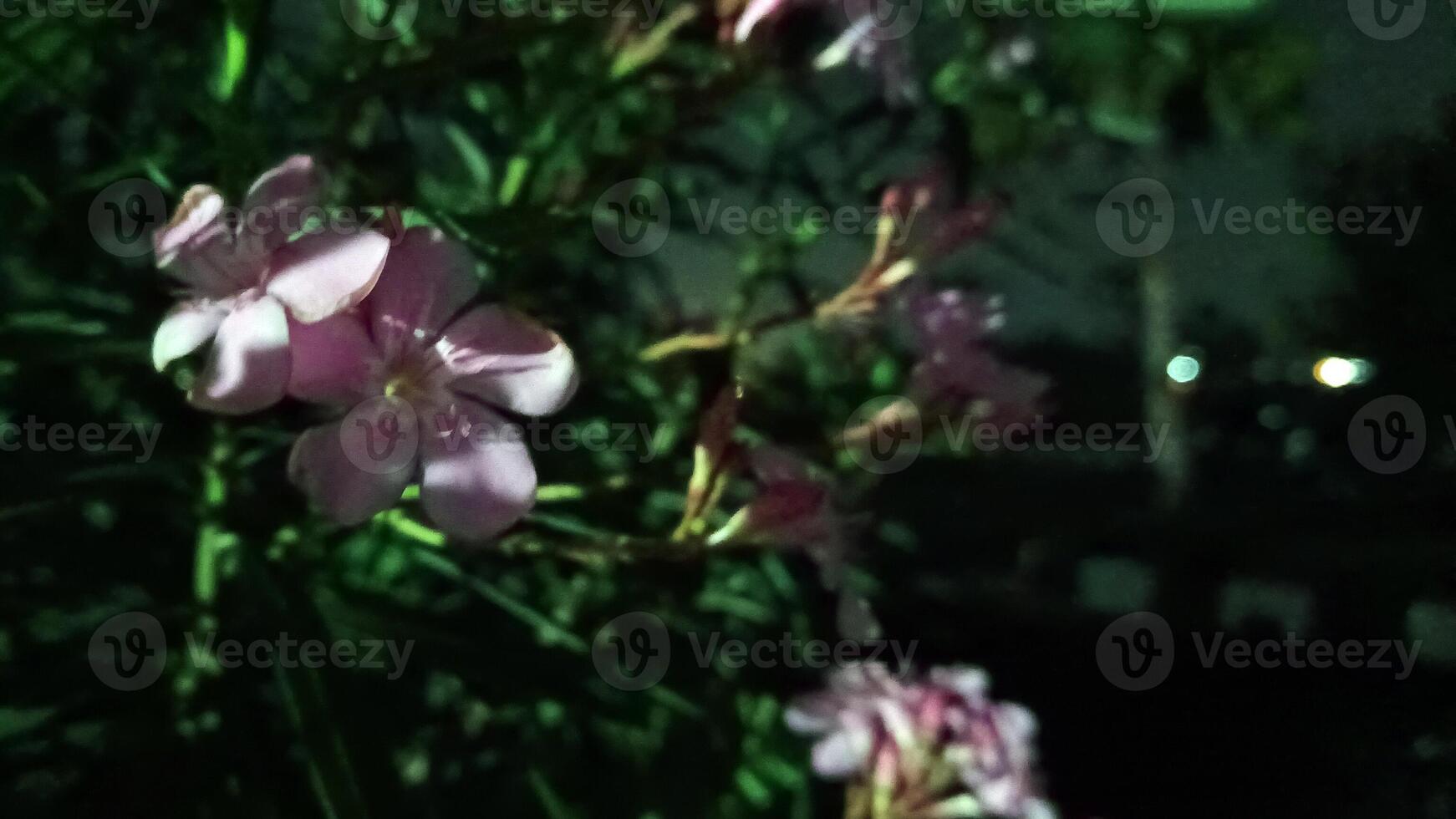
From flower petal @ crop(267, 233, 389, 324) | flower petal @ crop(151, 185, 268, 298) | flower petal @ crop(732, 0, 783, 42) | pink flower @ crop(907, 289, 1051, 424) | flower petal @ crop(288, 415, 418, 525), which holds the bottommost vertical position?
flower petal @ crop(288, 415, 418, 525)

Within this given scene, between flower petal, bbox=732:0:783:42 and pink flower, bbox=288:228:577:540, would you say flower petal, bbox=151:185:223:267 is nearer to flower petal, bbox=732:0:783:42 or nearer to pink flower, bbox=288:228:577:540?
pink flower, bbox=288:228:577:540

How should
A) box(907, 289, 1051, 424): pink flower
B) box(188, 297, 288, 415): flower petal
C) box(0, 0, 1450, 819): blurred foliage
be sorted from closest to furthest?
1. box(188, 297, 288, 415): flower petal
2. box(0, 0, 1450, 819): blurred foliage
3. box(907, 289, 1051, 424): pink flower

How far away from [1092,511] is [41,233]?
636 mm

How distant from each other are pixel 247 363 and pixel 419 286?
56 millimetres

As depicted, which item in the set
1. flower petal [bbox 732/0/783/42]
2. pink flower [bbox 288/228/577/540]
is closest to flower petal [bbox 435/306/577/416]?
pink flower [bbox 288/228/577/540]

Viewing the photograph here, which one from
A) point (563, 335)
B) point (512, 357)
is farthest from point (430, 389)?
point (563, 335)

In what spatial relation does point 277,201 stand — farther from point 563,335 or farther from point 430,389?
point 563,335

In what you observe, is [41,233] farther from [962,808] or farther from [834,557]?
[962,808]

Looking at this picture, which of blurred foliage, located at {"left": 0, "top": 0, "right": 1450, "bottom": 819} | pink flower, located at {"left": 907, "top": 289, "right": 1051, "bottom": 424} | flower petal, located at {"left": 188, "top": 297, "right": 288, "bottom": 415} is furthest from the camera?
pink flower, located at {"left": 907, "top": 289, "right": 1051, "bottom": 424}

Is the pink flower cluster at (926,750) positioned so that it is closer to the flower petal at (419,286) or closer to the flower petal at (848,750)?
the flower petal at (848,750)

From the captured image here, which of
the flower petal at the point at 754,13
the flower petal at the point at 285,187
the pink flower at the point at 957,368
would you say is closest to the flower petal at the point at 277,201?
the flower petal at the point at 285,187

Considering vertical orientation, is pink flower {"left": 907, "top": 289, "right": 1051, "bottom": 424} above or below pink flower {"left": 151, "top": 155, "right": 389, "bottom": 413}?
above

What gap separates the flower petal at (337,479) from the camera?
0.31 metres

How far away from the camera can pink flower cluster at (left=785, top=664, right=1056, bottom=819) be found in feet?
1.62
